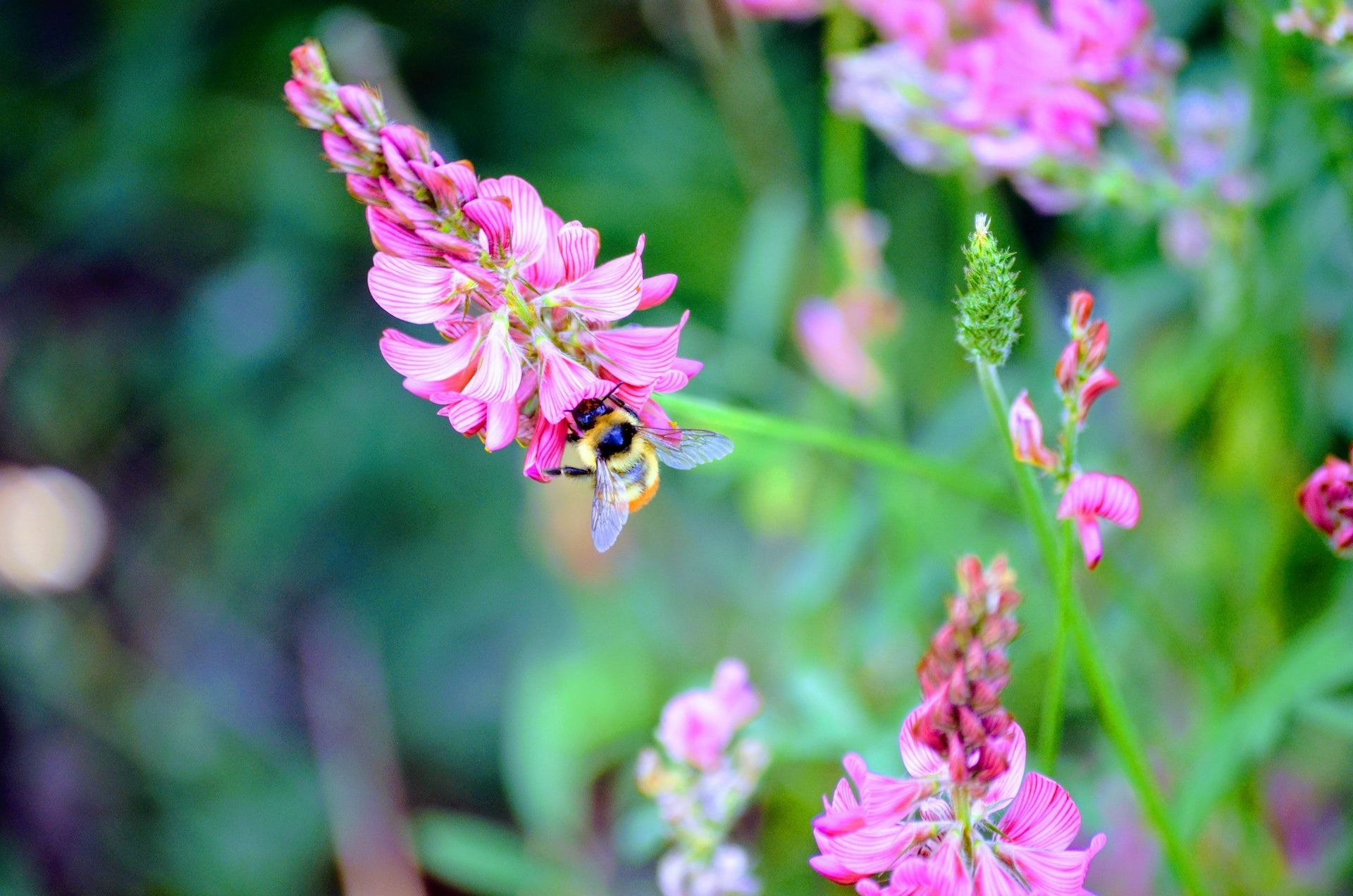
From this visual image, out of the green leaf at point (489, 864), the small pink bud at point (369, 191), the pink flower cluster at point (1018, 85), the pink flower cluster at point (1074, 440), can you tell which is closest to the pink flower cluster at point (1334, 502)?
the pink flower cluster at point (1074, 440)

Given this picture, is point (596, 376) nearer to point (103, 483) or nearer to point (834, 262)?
point (834, 262)

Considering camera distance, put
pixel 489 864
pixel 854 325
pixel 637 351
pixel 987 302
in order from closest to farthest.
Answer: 1. pixel 987 302
2. pixel 637 351
3. pixel 854 325
4. pixel 489 864

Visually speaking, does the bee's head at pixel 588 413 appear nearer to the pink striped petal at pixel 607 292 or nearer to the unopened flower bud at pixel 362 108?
the pink striped petal at pixel 607 292

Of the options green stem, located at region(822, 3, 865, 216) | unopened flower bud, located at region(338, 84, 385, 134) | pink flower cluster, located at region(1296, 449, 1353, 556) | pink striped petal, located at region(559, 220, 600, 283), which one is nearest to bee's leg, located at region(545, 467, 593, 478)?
pink striped petal, located at region(559, 220, 600, 283)

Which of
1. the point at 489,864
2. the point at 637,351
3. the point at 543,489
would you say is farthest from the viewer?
the point at 543,489

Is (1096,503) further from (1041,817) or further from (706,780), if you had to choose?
(706,780)

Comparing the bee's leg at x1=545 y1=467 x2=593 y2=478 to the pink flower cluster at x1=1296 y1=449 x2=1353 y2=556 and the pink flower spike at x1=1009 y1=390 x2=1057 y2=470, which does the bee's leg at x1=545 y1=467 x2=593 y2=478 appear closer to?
the pink flower spike at x1=1009 y1=390 x2=1057 y2=470

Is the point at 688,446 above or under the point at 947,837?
above

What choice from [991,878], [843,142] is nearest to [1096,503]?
[991,878]

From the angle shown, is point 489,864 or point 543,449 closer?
point 543,449
